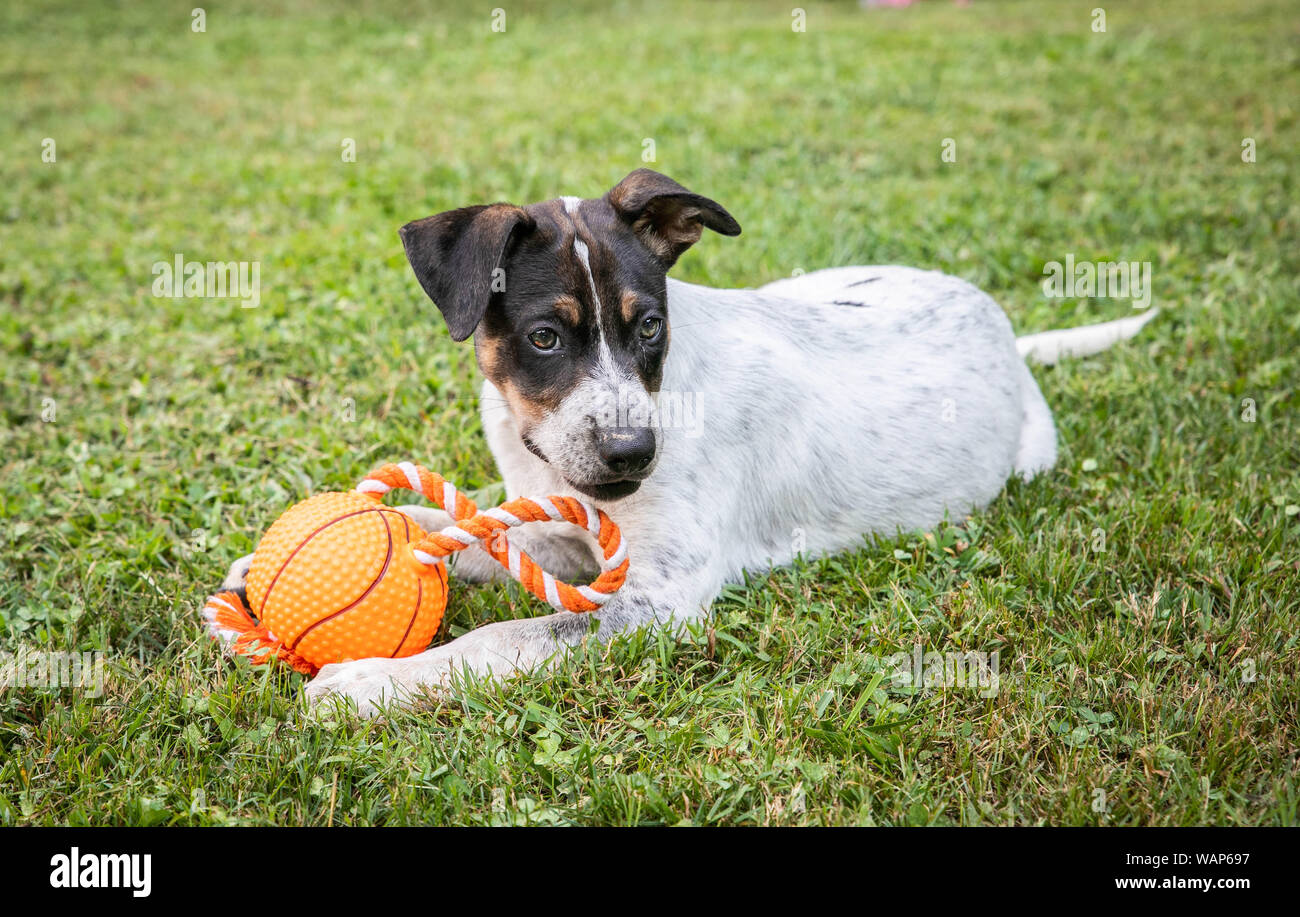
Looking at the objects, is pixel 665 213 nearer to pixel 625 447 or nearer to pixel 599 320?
pixel 599 320

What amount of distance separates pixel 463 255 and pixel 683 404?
0.97m

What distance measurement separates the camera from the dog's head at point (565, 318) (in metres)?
3.50

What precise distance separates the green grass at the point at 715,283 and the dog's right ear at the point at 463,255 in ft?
3.70

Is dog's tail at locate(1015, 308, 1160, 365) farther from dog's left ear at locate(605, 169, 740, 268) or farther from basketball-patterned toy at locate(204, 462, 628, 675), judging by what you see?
basketball-patterned toy at locate(204, 462, 628, 675)

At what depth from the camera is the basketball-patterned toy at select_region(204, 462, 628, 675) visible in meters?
3.40

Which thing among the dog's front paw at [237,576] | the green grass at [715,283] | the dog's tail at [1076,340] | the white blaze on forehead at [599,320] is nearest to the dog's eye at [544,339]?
the white blaze on forehead at [599,320]

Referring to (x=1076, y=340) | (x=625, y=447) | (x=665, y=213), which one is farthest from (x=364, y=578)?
(x=1076, y=340)

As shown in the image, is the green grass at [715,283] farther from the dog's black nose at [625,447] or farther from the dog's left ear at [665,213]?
the dog's left ear at [665,213]

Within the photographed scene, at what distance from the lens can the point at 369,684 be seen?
3338 millimetres

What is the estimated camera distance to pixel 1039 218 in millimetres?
7504

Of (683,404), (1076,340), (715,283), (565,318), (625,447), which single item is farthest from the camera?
(715,283)

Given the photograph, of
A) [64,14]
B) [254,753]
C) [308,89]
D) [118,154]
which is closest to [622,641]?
[254,753]

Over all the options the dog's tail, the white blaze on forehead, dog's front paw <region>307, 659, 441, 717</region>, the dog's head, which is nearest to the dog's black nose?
the dog's head
